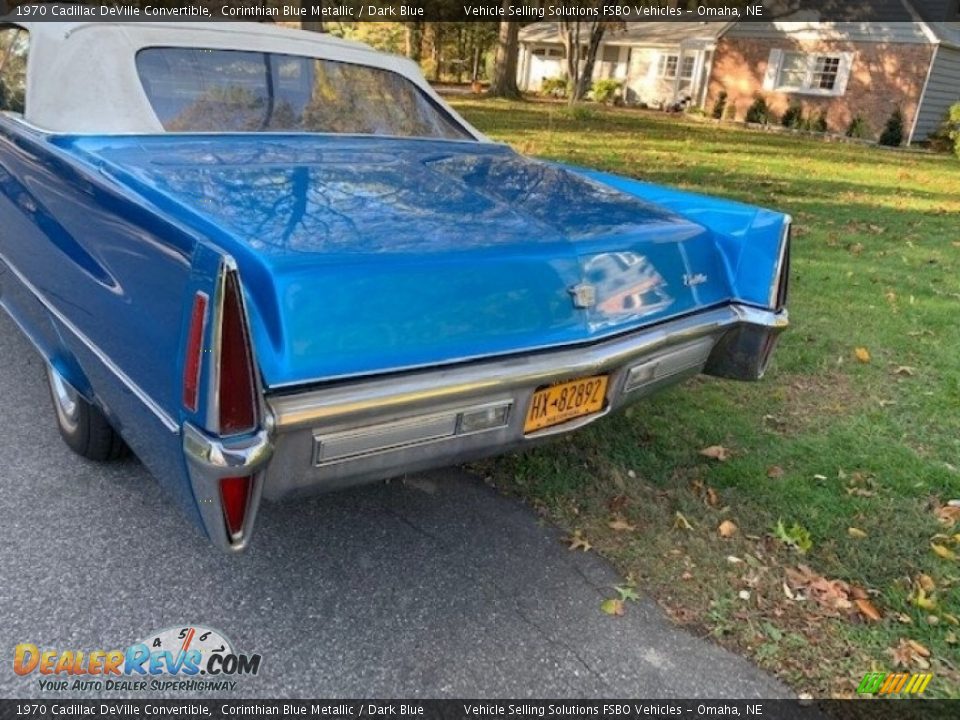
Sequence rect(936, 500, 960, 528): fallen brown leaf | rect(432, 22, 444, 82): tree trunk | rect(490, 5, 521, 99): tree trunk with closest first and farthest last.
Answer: rect(936, 500, 960, 528): fallen brown leaf < rect(490, 5, 521, 99): tree trunk < rect(432, 22, 444, 82): tree trunk

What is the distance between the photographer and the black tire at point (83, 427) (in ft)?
9.41

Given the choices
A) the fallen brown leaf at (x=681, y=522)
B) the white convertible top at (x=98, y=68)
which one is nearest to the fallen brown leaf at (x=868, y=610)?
the fallen brown leaf at (x=681, y=522)

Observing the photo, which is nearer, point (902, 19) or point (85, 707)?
point (85, 707)

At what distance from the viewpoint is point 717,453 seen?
3.41 metres

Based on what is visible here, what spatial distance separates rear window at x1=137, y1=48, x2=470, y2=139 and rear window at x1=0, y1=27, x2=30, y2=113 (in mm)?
530

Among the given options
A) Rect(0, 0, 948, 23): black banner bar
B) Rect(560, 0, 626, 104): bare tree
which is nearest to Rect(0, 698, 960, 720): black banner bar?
Rect(0, 0, 948, 23): black banner bar

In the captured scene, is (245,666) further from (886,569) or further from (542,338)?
(886,569)

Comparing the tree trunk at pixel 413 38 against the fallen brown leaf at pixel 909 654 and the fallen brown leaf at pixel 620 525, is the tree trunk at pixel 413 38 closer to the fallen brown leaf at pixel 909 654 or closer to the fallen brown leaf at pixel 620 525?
the fallen brown leaf at pixel 620 525

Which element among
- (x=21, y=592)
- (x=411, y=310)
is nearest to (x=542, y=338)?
(x=411, y=310)

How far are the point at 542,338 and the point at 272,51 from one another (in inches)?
78.4

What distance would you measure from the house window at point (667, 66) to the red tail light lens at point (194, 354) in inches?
1042

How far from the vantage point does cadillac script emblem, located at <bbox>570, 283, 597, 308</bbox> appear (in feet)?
7.54

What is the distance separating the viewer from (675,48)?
998 inches

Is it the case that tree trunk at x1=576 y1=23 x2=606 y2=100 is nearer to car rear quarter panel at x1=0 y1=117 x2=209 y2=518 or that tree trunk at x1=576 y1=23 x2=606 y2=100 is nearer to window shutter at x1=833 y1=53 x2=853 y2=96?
window shutter at x1=833 y1=53 x2=853 y2=96
